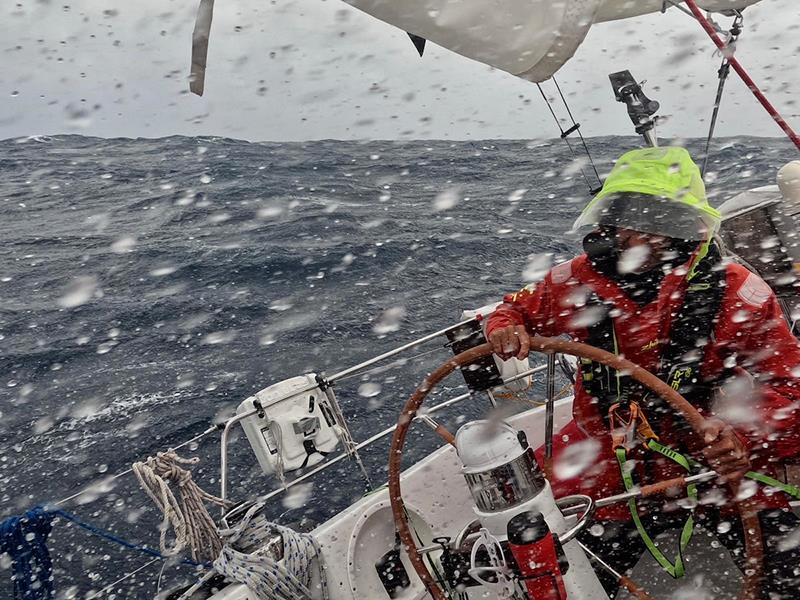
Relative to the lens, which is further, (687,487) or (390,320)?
(390,320)

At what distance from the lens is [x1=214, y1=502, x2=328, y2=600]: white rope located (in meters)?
2.35

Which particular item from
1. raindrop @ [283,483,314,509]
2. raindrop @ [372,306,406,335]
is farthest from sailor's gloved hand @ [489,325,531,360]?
raindrop @ [372,306,406,335]

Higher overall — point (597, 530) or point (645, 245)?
point (645, 245)

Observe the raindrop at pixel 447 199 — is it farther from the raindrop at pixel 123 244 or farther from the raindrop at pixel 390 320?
the raindrop at pixel 390 320

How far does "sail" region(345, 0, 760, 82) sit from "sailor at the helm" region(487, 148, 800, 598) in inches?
19.4

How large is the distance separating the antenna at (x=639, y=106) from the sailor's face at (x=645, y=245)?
1.42 meters

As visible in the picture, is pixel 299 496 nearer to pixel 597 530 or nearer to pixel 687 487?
pixel 597 530

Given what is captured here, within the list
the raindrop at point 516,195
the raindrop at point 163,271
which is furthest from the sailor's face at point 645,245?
the raindrop at point 516,195

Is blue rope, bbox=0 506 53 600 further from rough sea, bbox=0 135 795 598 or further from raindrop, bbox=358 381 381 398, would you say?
raindrop, bbox=358 381 381 398

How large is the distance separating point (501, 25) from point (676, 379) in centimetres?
117

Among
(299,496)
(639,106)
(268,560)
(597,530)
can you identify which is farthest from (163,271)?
(597,530)

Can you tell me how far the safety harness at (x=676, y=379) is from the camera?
2.05 meters

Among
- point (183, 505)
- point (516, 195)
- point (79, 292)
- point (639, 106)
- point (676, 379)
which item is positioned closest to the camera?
point (676, 379)

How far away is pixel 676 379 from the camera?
216 centimetres
